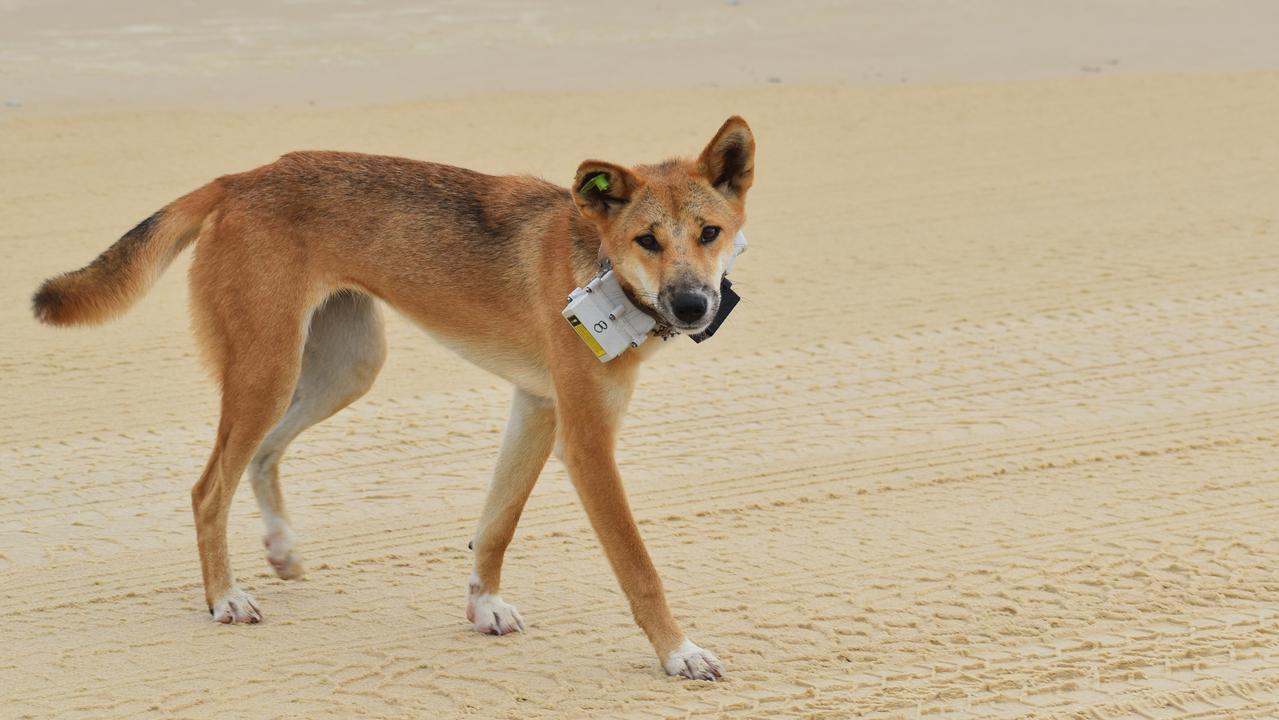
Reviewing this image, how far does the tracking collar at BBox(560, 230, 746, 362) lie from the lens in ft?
17.6

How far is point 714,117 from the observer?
15.0m

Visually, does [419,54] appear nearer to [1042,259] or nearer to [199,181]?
[199,181]

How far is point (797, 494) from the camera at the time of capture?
700 cm

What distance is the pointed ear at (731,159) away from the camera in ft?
18.0

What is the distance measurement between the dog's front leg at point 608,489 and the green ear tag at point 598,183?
64 cm

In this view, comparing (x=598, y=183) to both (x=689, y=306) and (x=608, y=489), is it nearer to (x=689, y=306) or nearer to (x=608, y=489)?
(x=689, y=306)

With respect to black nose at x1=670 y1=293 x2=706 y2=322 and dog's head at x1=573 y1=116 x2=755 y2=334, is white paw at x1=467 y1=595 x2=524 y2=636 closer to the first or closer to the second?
dog's head at x1=573 y1=116 x2=755 y2=334

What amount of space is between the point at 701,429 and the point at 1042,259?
369cm

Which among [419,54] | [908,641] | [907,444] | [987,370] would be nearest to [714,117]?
[419,54]

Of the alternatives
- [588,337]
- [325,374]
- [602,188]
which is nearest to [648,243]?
[602,188]

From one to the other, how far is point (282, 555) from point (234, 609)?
39cm

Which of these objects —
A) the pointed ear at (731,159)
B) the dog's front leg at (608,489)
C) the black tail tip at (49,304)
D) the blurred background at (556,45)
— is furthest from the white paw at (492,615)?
the blurred background at (556,45)

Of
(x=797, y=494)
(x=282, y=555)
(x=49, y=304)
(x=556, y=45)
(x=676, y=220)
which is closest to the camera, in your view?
(x=676, y=220)

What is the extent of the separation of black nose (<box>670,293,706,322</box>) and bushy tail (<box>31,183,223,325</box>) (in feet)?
6.58
